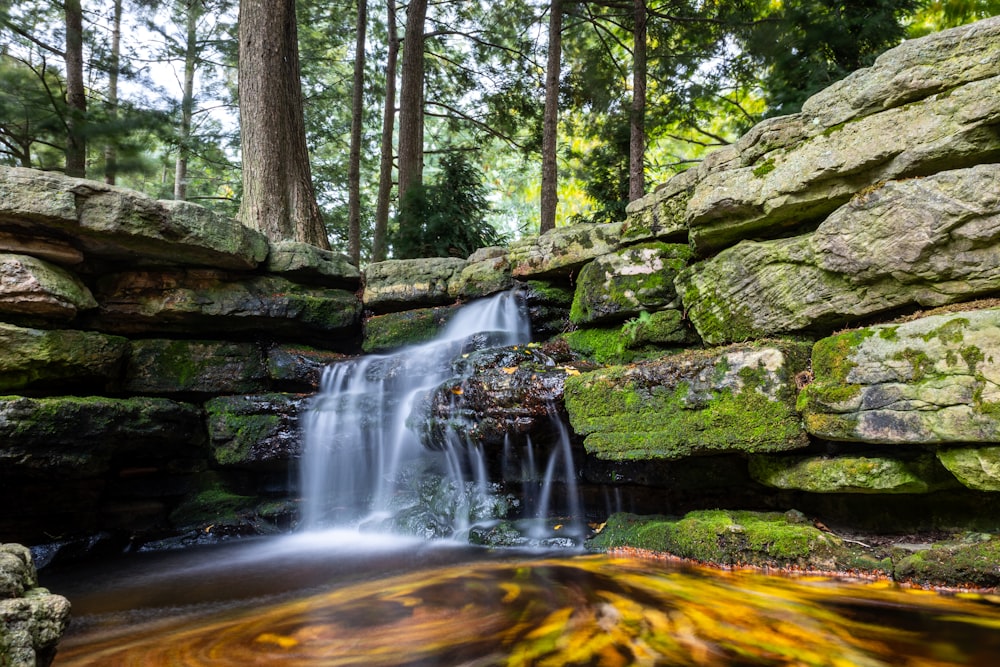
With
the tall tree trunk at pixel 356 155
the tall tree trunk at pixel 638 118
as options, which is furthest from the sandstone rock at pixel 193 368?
the tall tree trunk at pixel 638 118

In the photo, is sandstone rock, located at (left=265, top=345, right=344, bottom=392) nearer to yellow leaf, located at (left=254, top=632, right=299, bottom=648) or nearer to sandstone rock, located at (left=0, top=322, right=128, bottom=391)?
Answer: sandstone rock, located at (left=0, top=322, right=128, bottom=391)

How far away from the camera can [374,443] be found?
6.94 meters

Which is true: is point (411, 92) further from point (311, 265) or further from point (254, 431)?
point (254, 431)

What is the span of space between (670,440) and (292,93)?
352 inches

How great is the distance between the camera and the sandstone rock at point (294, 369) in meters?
7.55

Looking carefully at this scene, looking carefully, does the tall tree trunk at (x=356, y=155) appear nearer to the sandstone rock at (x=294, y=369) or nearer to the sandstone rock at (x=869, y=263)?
the sandstone rock at (x=294, y=369)

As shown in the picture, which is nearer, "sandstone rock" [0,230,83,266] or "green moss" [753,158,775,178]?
"green moss" [753,158,775,178]

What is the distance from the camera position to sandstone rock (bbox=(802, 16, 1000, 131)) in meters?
3.80

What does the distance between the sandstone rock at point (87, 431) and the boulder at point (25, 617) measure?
13.0 feet

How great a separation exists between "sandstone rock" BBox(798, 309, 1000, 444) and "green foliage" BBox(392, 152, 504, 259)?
7233 mm

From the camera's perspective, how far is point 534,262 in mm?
7543

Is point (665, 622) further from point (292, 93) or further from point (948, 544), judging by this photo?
point (292, 93)

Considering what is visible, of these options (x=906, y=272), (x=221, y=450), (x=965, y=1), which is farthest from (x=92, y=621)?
(x=965, y=1)

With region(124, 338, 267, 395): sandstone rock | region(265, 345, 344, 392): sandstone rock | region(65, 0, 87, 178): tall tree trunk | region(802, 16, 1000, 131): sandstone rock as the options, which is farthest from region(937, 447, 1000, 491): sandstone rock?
region(65, 0, 87, 178): tall tree trunk
